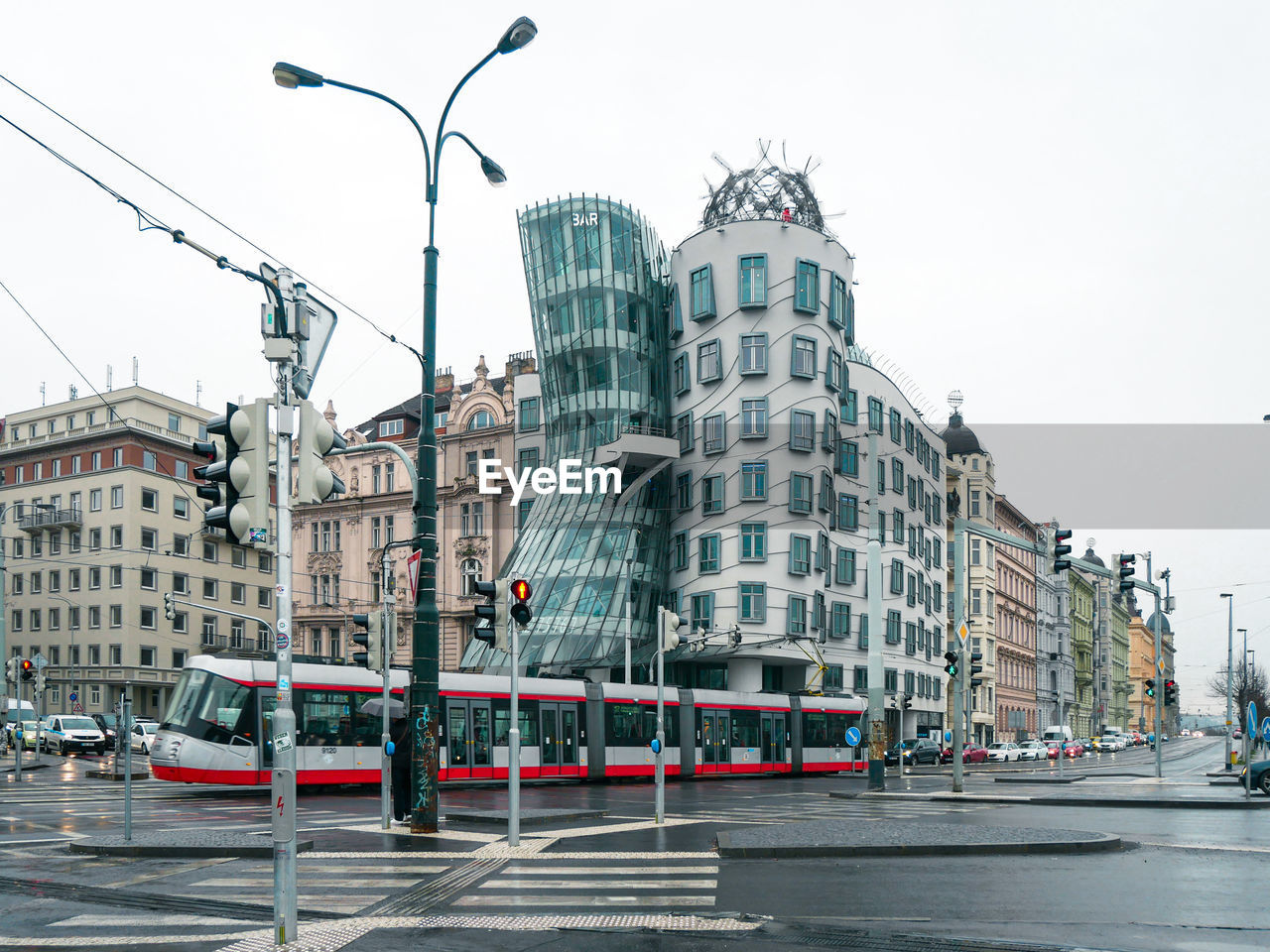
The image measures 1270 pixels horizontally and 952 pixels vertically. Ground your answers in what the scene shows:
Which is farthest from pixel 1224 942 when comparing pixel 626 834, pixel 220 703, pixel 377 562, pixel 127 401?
pixel 127 401

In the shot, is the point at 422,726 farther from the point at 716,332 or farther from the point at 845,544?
the point at 845,544

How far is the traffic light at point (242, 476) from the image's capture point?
372 inches

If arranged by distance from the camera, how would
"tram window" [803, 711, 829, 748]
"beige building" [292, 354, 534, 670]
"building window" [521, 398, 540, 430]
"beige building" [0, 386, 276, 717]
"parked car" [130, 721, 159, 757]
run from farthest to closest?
1. "beige building" [0, 386, 276, 717]
2. "beige building" [292, 354, 534, 670]
3. "building window" [521, 398, 540, 430]
4. "parked car" [130, 721, 159, 757]
5. "tram window" [803, 711, 829, 748]

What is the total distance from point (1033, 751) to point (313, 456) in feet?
253

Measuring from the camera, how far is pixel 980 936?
9.74 metres

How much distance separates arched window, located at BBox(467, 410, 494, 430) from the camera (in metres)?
77.3

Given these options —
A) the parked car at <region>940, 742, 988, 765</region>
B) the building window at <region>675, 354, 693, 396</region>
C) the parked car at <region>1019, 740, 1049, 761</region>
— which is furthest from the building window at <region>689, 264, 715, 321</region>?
the parked car at <region>1019, 740, 1049, 761</region>

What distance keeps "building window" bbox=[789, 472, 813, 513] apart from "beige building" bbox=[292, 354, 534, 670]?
761 inches

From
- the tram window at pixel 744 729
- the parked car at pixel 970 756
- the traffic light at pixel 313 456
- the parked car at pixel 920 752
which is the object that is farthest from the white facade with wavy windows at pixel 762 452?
the traffic light at pixel 313 456

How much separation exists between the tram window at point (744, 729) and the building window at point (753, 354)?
22.4 metres

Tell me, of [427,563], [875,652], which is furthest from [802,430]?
[427,563]

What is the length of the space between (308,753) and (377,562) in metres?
49.5

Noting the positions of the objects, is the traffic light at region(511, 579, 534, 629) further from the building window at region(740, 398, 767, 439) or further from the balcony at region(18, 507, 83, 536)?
the balcony at region(18, 507, 83, 536)

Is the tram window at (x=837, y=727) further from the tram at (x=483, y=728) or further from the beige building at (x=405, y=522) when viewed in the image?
the beige building at (x=405, y=522)
